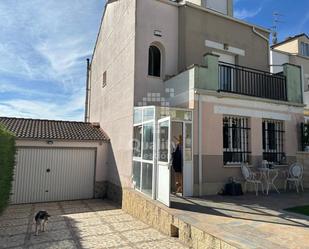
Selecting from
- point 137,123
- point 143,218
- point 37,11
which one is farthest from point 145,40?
Result: point 143,218

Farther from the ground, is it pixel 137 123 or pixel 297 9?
pixel 297 9

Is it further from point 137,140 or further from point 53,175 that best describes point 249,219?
→ point 53,175

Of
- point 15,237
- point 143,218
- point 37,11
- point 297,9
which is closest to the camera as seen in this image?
point 15,237

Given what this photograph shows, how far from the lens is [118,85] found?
1481 cm

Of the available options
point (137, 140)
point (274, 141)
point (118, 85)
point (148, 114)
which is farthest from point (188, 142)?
point (118, 85)

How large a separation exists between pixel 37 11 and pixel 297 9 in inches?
492

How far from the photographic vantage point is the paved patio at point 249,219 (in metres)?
5.57

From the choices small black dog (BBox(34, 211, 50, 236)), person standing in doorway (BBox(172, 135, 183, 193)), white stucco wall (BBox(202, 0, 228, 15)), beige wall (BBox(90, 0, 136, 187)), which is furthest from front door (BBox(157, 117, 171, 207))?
white stucco wall (BBox(202, 0, 228, 15))

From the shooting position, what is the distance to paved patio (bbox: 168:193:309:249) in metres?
5.57

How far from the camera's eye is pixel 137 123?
463 inches

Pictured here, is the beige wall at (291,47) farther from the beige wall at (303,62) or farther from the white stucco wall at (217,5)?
the white stucco wall at (217,5)

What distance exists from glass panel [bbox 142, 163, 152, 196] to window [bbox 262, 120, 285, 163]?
19.3ft

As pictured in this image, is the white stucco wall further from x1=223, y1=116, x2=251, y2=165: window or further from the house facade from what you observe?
x1=223, y1=116, x2=251, y2=165: window

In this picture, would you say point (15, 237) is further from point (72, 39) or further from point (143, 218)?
point (72, 39)
